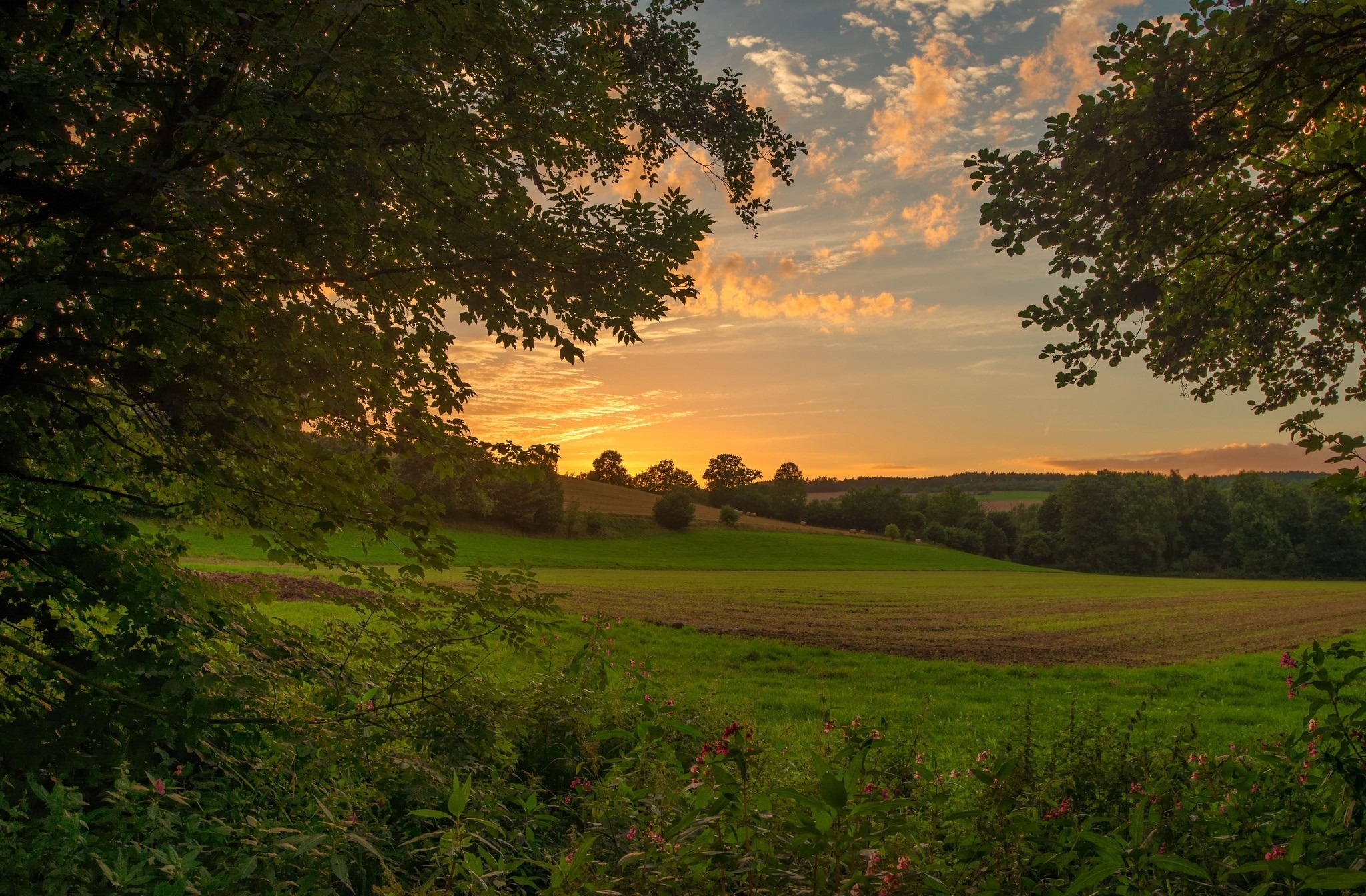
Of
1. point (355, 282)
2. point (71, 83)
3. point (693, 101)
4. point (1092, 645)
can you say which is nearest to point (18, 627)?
point (355, 282)

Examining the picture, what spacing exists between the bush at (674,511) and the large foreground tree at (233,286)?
8013 cm

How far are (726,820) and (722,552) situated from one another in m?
75.4

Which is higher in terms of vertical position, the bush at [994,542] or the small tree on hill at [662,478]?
the small tree on hill at [662,478]

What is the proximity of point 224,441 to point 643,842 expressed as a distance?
3022 mm

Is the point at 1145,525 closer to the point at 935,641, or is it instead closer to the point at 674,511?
the point at 674,511

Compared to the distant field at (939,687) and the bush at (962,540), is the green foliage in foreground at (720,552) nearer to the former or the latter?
the bush at (962,540)

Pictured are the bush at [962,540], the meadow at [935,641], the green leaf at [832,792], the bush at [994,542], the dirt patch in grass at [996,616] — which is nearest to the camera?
the green leaf at [832,792]

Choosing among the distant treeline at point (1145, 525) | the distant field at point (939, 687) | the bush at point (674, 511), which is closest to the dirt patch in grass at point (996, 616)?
the distant field at point (939, 687)

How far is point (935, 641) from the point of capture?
23797 mm

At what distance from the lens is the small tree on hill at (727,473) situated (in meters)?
134

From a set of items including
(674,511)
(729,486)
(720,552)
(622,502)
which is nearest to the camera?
(720,552)

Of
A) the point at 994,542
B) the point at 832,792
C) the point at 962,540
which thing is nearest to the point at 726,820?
the point at 832,792

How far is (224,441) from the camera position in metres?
4.24

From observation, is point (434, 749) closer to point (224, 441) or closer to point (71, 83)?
point (224, 441)
